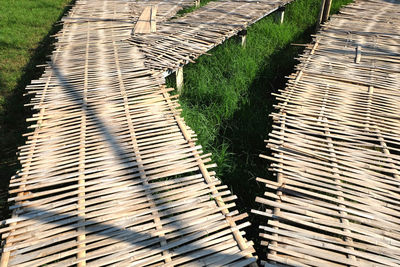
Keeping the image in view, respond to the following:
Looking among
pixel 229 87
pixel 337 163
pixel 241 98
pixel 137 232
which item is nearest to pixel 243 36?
pixel 229 87

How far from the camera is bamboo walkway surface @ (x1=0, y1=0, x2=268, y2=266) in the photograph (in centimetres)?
182

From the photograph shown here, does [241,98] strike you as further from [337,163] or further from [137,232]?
[137,232]

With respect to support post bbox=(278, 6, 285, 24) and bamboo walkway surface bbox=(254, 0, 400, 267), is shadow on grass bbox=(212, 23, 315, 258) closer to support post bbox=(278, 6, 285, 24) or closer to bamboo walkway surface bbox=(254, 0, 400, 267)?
bamboo walkway surface bbox=(254, 0, 400, 267)

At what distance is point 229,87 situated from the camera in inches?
160

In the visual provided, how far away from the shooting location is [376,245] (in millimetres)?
1828

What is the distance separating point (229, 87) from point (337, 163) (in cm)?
195

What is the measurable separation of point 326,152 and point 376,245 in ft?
2.80

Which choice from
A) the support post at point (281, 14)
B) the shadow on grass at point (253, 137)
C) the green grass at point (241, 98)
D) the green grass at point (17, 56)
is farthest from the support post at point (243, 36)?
the green grass at point (17, 56)

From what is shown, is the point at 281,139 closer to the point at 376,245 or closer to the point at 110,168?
the point at 376,245

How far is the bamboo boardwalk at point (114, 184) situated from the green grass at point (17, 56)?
789mm

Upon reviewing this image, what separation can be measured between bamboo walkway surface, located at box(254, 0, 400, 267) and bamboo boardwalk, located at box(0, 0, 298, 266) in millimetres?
323

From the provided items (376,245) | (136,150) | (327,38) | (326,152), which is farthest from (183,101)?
(376,245)

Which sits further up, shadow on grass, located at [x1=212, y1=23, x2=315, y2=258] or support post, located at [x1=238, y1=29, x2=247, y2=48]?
support post, located at [x1=238, y1=29, x2=247, y2=48]

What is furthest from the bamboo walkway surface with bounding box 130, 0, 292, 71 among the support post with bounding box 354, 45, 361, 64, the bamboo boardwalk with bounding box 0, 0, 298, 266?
the support post with bounding box 354, 45, 361, 64
